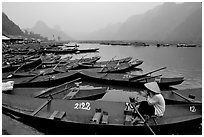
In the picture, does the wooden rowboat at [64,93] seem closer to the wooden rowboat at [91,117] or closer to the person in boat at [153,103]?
the wooden rowboat at [91,117]

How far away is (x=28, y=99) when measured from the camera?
9594 mm

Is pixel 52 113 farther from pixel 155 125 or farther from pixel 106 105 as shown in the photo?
pixel 155 125

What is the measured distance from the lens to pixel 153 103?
6.82 meters

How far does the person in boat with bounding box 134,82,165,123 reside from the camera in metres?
6.71

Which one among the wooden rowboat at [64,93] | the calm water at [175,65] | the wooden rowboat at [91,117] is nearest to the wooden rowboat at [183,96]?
the wooden rowboat at [91,117]

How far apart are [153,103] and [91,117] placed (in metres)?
2.81

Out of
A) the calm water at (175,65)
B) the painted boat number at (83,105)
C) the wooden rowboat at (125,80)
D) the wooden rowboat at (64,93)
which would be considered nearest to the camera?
the painted boat number at (83,105)

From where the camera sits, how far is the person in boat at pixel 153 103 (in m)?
6.71

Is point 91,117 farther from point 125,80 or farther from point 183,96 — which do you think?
point 125,80

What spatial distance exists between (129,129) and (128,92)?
24.7 feet

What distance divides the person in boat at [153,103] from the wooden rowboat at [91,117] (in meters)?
0.45

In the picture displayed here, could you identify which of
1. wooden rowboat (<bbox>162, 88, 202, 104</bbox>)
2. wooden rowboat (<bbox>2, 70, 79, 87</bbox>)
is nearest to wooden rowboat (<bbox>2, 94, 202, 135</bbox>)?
wooden rowboat (<bbox>162, 88, 202, 104</bbox>)

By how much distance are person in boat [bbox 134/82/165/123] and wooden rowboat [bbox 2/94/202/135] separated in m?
0.45

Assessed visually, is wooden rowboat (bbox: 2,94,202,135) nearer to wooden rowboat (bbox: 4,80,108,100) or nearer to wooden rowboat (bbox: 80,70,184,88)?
wooden rowboat (bbox: 4,80,108,100)
